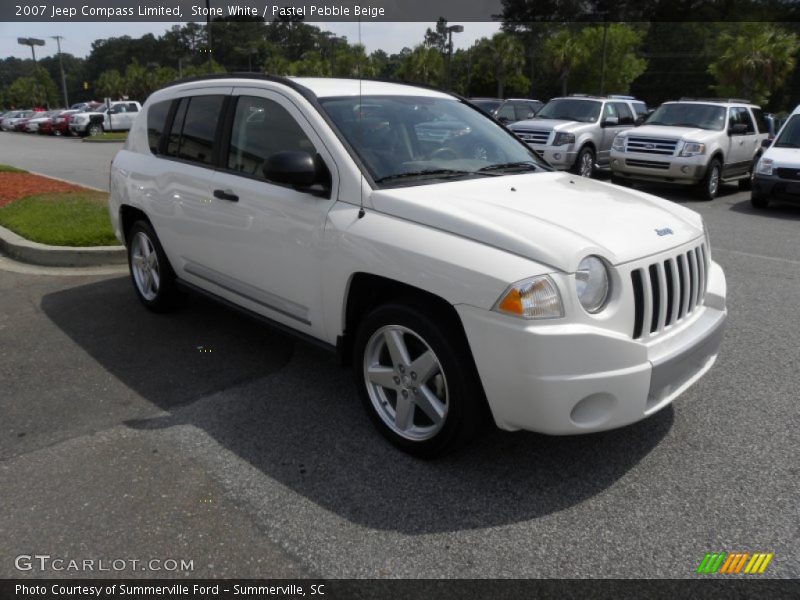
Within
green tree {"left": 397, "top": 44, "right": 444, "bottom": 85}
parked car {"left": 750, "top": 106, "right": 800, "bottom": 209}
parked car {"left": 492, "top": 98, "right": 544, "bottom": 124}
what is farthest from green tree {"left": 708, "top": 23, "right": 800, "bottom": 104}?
parked car {"left": 750, "top": 106, "right": 800, "bottom": 209}

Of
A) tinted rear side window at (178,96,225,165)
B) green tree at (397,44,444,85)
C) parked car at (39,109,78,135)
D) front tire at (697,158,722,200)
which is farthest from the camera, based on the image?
green tree at (397,44,444,85)

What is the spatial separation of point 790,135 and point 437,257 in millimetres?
11756

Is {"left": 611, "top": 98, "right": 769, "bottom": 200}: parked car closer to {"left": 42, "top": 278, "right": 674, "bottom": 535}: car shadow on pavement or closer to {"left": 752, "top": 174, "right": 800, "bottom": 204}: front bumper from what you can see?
{"left": 752, "top": 174, "right": 800, "bottom": 204}: front bumper

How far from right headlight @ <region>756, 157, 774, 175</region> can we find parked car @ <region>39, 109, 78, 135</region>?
37404mm

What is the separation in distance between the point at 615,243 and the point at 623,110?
1497 centimetres

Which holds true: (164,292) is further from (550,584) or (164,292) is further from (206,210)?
(550,584)

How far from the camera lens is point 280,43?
2764cm

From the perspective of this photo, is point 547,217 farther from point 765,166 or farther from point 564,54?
point 564,54

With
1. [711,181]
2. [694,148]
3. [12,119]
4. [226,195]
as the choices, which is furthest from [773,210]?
[12,119]

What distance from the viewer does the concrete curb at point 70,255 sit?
706cm

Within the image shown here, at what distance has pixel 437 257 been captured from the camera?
120 inches

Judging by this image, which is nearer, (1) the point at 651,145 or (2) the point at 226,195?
(2) the point at 226,195

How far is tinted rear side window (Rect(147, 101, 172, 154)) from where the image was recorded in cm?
523

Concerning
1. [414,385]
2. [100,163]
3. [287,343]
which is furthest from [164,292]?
[100,163]
